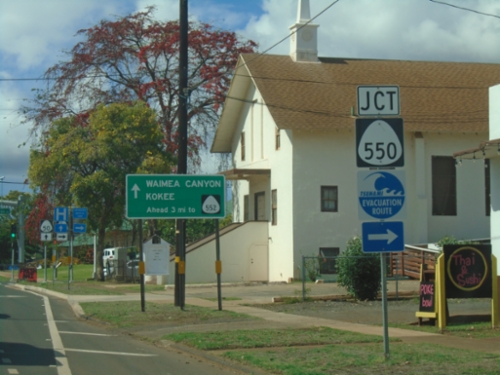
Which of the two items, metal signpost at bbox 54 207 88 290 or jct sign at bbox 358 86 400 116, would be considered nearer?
jct sign at bbox 358 86 400 116

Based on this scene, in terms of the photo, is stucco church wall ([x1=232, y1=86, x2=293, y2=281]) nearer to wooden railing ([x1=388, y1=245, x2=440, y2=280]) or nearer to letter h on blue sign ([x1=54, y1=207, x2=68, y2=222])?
wooden railing ([x1=388, y1=245, x2=440, y2=280])

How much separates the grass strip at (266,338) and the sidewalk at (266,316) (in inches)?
28.0

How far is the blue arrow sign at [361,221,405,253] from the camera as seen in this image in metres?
9.77

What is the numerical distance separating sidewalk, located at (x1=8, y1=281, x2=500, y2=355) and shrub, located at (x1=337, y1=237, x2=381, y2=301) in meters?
1.89

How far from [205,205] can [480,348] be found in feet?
28.8

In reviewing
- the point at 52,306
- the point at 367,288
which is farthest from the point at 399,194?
the point at 52,306

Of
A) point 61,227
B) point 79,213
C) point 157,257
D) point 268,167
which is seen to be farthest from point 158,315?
point 268,167

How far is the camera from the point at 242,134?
3716 centimetres

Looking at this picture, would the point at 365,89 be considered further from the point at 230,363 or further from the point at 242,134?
the point at 242,134

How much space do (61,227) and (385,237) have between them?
74.3 ft

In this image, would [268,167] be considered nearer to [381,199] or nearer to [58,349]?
[58,349]

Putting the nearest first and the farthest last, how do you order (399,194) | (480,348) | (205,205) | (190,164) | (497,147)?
1. (399,194)
2. (480,348)
3. (497,147)
4. (205,205)
5. (190,164)

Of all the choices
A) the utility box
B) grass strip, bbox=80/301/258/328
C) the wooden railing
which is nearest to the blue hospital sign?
grass strip, bbox=80/301/258/328

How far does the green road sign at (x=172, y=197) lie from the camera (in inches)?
733
